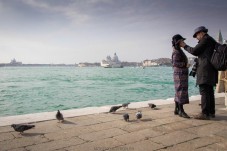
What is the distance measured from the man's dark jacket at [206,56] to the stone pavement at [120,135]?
850mm

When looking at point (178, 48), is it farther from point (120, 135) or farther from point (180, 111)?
point (120, 135)

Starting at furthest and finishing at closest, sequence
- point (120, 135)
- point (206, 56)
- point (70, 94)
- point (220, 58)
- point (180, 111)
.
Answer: point (70, 94), point (180, 111), point (206, 56), point (220, 58), point (120, 135)

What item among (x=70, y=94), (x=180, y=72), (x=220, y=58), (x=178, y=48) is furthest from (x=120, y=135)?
(x=70, y=94)

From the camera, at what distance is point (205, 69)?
4797 mm

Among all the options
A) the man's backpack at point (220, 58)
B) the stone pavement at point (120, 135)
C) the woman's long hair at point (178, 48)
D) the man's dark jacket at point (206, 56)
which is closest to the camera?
the stone pavement at point (120, 135)

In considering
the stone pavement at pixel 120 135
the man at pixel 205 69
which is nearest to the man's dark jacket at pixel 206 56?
the man at pixel 205 69

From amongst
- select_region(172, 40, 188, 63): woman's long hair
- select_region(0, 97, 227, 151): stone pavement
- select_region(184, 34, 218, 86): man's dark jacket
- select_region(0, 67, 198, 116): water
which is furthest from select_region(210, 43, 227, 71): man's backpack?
select_region(0, 67, 198, 116): water

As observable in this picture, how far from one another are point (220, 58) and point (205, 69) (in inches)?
16.7

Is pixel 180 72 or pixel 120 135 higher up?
pixel 180 72

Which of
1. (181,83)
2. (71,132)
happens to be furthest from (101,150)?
(181,83)

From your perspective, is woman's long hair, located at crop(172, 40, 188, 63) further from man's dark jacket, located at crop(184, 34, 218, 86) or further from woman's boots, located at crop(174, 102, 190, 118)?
woman's boots, located at crop(174, 102, 190, 118)

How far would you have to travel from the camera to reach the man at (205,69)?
4.74m

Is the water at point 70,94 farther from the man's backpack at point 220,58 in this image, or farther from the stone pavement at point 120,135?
the man's backpack at point 220,58

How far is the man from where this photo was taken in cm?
474
